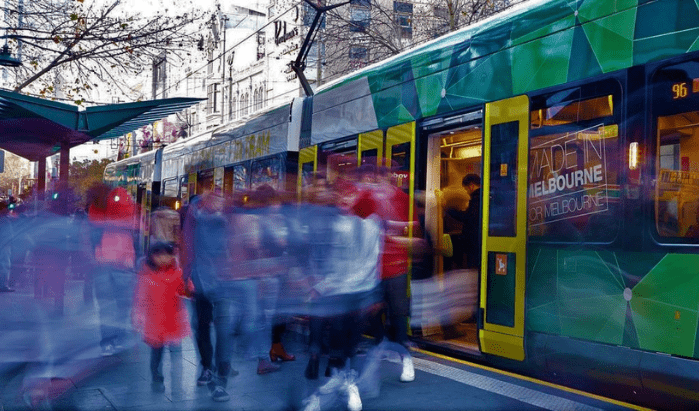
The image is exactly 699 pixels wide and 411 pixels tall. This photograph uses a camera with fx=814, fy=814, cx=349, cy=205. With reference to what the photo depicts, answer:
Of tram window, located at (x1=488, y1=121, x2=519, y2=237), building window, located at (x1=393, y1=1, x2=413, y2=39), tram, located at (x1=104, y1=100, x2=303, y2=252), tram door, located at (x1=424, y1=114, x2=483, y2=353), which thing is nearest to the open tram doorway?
tram door, located at (x1=424, y1=114, x2=483, y2=353)

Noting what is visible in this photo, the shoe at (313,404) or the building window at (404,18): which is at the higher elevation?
the building window at (404,18)

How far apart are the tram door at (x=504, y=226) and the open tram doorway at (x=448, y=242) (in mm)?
935

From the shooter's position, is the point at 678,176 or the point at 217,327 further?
the point at 217,327

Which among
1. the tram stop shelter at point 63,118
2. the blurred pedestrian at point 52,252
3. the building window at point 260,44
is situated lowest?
the blurred pedestrian at point 52,252

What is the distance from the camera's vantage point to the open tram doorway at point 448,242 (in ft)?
27.8

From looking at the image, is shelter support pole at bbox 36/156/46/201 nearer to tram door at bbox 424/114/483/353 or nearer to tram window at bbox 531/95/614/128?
tram door at bbox 424/114/483/353

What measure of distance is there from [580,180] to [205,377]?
3722 millimetres

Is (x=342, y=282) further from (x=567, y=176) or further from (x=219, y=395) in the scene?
(x=567, y=176)

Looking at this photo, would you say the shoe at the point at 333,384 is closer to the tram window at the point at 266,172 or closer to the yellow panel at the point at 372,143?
the yellow panel at the point at 372,143

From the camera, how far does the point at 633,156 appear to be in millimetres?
5715

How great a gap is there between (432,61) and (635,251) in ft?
11.8

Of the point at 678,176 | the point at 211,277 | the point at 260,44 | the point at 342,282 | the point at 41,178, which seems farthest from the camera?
the point at 260,44

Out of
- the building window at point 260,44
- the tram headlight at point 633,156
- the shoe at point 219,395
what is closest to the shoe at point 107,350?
the shoe at point 219,395

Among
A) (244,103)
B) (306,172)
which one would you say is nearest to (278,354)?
(306,172)
